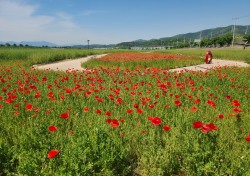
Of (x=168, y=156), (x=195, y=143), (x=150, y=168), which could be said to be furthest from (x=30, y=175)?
(x=195, y=143)

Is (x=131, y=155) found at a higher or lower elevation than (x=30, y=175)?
lower

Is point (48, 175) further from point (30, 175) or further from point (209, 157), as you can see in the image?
point (209, 157)

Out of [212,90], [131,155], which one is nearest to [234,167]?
[131,155]

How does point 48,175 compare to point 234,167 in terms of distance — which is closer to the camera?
point 48,175

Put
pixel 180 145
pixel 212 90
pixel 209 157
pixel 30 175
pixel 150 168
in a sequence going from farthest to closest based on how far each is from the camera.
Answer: pixel 212 90 < pixel 180 145 < pixel 150 168 < pixel 209 157 < pixel 30 175

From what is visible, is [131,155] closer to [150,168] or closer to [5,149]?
[150,168]

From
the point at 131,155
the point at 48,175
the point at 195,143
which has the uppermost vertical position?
the point at 195,143

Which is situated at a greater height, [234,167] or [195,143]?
[195,143]

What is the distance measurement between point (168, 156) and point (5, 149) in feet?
7.29

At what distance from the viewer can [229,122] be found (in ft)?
14.9

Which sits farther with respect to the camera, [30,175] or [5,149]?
[5,149]

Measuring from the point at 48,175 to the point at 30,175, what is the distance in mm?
194

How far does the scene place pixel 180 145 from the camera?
11.0 ft

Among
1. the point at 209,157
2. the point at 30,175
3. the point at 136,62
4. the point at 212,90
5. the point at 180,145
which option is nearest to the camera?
the point at 30,175
